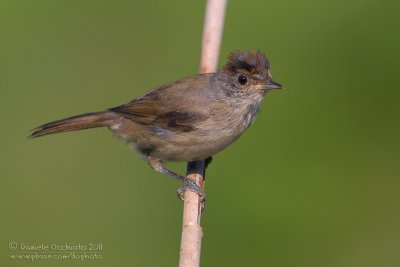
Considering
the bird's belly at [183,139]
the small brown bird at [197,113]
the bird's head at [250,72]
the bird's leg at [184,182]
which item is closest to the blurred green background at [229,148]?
the bird's leg at [184,182]

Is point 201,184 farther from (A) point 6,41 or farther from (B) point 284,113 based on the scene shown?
(A) point 6,41

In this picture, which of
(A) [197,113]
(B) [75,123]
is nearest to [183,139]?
(A) [197,113]

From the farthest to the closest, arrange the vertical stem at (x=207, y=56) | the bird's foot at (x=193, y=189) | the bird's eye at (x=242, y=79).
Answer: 1. the bird's eye at (x=242, y=79)
2. the bird's foot at (x=193, y=189)
3. the vertical stem at (x=207, y=56)

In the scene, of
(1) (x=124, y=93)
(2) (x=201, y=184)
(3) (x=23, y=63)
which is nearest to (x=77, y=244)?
(2) (x=201, y=184)

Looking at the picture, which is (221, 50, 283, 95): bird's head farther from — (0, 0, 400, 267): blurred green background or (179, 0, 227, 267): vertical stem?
(0, 0, 400, 267): blurred green background

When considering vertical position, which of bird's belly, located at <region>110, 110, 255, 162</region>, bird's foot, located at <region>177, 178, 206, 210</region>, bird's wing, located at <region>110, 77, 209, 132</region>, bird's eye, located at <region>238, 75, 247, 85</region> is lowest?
bird's foot, located at <region>177, 178, 206, 210</region>

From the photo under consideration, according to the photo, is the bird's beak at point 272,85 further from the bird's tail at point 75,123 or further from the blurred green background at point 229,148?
the blurred green background at point 229,148

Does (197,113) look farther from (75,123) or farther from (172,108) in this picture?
(75,123)

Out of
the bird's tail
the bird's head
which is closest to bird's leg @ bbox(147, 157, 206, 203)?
the bird's tail
